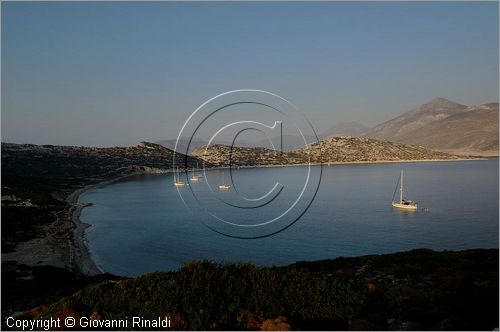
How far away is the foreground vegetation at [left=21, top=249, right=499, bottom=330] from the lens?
1770 centimetres

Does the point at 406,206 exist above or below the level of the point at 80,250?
above

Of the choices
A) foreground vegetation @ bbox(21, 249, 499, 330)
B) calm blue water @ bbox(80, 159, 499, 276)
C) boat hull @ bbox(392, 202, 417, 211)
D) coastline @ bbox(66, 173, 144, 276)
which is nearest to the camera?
foreground vegetation @ bbox(21, 249, 499, 330)

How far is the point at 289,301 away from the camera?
19609 mm

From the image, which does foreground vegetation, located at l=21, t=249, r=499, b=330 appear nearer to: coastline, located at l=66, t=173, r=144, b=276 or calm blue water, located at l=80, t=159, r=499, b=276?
calm blue water, located at l=80, t=159, r=499, b=276

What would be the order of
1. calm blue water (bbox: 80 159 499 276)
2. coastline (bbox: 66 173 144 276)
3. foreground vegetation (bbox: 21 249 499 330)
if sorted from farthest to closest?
calm blue water (bbox: 80 159 499 276)
coastline (bbox: 66 173 144 276)
foreground vegetation (bbox: 21 249 499 330)

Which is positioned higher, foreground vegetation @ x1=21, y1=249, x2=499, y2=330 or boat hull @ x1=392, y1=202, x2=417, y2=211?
foreground vegetation @ x1=21, y1=249, x2=499, y2=330

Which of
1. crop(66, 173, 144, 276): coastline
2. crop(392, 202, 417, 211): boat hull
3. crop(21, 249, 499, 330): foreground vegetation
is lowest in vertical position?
crop(66, 173, 144, 276): coastline

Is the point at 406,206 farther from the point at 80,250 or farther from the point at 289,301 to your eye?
the point at 289,301

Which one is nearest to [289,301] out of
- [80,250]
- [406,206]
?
[80,250]

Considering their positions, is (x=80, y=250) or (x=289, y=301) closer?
(x=289, y=301)

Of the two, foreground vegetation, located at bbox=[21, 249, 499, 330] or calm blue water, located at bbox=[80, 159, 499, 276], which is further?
calm blue water, located at bbox=[80, 159, 499, 276]

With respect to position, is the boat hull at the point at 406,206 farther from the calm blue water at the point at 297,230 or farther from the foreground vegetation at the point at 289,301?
the foreground vegetation at the point at 289,301

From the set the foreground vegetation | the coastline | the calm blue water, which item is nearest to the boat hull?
the calm blue water

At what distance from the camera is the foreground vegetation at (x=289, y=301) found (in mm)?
17703
